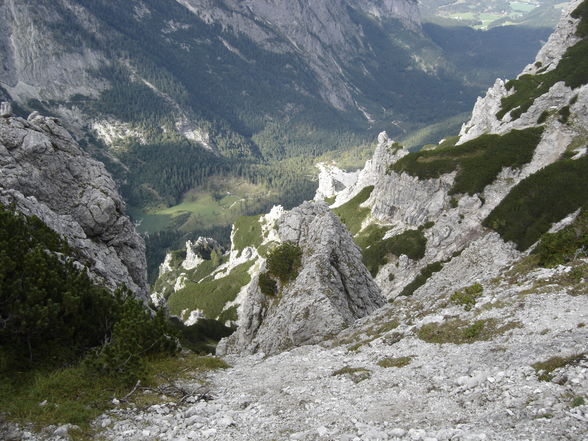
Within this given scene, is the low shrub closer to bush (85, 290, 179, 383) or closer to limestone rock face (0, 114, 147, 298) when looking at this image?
bush (85, 290, 179, 383)

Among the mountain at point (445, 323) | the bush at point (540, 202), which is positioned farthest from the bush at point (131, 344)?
the bush at point (540, 202)

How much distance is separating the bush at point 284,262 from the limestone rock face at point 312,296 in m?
1.04

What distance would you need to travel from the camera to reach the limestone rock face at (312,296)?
3628 centimetres

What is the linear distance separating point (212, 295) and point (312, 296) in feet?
416

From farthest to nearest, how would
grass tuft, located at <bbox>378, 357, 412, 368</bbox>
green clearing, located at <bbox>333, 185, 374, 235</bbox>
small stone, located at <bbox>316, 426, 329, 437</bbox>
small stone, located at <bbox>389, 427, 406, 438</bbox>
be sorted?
green clearing, located at <bbox>333, 185, 374, 235</bbox>
grass tuft, located at <bbox>378, 357, 412, 368</bbox>
small stone, located at <bbox>316, 426, 329, 437</bbox>
small stone, located at <bbox>389, 427, 406, 438</bbox>

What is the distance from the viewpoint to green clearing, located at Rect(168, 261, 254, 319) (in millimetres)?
152125

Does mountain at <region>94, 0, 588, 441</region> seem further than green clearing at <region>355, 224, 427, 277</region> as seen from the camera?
No

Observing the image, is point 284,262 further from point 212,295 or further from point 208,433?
point 212,295

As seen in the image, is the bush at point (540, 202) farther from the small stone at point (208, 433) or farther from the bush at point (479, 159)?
the small stone at point (208, 433)

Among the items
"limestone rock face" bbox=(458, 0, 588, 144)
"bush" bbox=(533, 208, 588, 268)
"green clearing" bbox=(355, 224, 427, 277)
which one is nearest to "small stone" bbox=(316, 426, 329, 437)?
"bush" bbox=(533, 208, 588, 268)

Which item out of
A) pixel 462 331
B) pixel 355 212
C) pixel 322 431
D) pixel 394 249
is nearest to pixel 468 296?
pixel 462 331

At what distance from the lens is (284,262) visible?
46625 mm

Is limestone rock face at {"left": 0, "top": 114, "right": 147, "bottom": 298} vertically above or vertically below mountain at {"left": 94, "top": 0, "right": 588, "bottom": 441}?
above

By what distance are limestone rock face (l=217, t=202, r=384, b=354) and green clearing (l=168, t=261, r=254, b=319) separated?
9703cm
